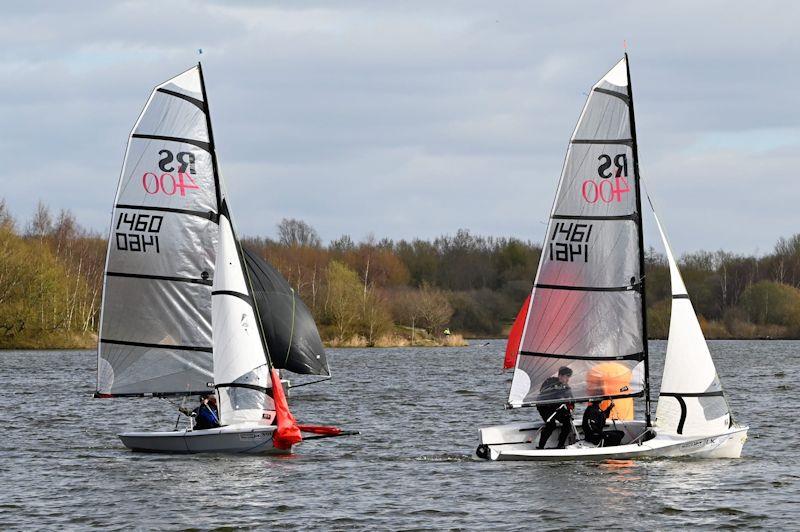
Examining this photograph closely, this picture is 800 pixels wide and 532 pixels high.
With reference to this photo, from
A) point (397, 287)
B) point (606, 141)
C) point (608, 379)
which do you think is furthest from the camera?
point (397, 287)

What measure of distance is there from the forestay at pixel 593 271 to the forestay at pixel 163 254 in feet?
21.1

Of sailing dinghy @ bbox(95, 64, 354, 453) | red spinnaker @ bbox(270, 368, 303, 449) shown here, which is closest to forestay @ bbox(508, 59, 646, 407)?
red spinnaker @ bbox(270, 368, 303, 449)

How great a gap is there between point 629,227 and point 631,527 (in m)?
6.32

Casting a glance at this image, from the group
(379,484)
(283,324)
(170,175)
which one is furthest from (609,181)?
(283,324)

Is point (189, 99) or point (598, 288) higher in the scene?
point (189, 99)

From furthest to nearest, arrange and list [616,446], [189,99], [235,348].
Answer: [189,99], [235,348], [616,446]

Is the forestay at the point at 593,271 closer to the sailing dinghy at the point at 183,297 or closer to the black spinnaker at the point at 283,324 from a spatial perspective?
the sailing dinghy at the point at 183,297

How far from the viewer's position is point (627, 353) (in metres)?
23.2

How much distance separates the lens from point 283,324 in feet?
121

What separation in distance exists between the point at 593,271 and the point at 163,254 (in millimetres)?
8177

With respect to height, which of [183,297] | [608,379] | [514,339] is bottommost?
[608,379]

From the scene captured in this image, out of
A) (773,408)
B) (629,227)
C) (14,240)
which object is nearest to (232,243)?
(629,227)

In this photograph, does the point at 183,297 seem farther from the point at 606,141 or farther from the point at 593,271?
the point at 606,141

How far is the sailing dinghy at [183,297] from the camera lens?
78.6ft
